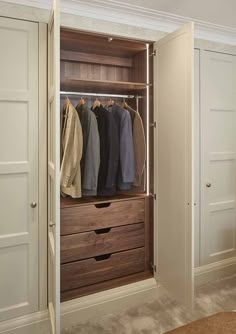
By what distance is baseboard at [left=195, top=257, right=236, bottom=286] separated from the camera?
2777mm

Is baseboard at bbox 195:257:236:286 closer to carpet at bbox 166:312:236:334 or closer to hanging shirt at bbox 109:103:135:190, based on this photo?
hanging shirt at bbox 109:103:135:190

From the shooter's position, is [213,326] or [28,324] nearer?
[213,326]

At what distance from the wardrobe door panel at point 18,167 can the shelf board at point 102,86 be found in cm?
33

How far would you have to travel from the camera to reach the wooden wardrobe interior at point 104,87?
7.30ft

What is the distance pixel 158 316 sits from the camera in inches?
90.0

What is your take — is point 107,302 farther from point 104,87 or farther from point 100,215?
Result: point 104,87

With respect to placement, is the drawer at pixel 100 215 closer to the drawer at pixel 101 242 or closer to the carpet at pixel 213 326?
the drawer at pixel 101 242

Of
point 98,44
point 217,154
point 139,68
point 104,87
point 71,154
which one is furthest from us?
point 217,154

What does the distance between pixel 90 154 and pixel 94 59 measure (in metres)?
0.88

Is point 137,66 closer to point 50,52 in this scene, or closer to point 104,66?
point 104,66

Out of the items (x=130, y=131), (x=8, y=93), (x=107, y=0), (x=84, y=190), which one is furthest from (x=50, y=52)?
(x=84, y=190)

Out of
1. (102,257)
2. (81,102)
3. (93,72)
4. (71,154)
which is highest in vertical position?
(93,72)

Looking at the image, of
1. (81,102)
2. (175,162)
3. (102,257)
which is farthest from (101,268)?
(81,102)

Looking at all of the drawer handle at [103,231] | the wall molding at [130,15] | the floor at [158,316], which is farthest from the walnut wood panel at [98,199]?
the wall molding at [130,15]
